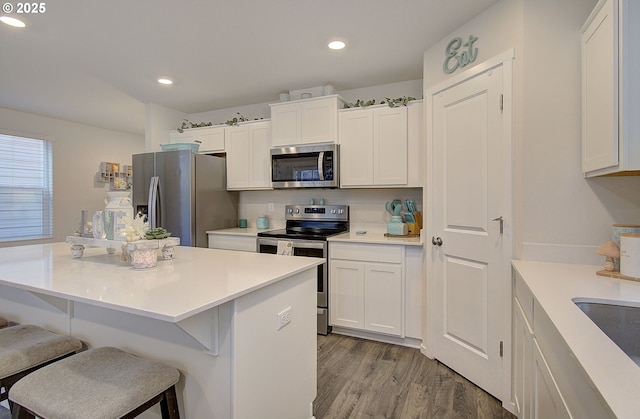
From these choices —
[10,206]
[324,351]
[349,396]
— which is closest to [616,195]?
[349,396]

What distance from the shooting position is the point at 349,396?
204 centimetres

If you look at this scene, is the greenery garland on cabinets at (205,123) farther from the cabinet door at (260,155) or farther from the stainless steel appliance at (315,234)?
the stainless steel appliance at (315,234)

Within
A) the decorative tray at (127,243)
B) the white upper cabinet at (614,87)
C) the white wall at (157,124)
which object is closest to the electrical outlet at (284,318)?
the decorative tray at (127,243)

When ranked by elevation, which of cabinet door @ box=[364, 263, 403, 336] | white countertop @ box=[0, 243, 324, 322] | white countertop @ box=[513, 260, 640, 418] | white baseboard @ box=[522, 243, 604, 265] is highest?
white baseboard @ box=[522, 243, 604, 265]

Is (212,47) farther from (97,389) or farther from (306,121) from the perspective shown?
(97,389)

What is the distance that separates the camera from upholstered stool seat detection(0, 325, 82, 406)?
1.30 meters

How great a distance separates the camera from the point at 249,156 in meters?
3.76

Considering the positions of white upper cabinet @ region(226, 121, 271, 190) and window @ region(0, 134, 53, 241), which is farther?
window @ region(0, 134, 53, 241)

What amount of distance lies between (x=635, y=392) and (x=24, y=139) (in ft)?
20.0

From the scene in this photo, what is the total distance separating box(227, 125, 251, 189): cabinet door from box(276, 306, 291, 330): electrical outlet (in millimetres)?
2487

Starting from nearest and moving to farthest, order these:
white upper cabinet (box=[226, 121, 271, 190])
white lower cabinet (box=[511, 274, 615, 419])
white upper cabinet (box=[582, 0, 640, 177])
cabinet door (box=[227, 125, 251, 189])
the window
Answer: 1. white lower cabinet (box=[511, 274, 615, 419])
2. white upper cabinet (box=[582, 0, 640, 177])
3. white upper cabinet (box=[226, 121, 271, 190])
4. cabinet door (box=[227, 125, 251, 189])
5. the window

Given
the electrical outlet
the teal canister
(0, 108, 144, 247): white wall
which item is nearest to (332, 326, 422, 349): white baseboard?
the teal canister

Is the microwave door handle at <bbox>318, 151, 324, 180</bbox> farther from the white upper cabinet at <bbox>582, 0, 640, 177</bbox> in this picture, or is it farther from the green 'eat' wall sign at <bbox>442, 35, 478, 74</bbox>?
the white upper cabinet at <bbox>582, 0, 640, 177</bbox>

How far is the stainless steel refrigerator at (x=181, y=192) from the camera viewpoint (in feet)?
11.4
